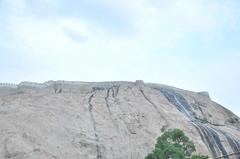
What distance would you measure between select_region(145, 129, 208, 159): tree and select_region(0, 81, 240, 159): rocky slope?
7723mm

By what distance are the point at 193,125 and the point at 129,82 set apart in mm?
8985

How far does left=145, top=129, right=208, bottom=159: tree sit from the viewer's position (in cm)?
2548

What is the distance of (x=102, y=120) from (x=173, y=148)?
1323 centimetres

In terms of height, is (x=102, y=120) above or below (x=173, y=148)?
above

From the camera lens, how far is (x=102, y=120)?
125 feet

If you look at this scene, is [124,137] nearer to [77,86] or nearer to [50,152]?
[50,152]

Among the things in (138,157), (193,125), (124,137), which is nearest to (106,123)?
(124,137)

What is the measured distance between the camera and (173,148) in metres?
25.6

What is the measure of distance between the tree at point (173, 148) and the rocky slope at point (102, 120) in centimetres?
772

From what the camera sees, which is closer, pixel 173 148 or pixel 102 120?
pixel 173 148

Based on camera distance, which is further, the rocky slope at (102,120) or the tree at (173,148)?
the rocky slope at (102,120)

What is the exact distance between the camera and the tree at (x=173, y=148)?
1003 inches

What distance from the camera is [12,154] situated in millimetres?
31984

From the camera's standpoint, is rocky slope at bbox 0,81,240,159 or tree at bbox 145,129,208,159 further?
rocky slope at bbox 0,81,240,159
